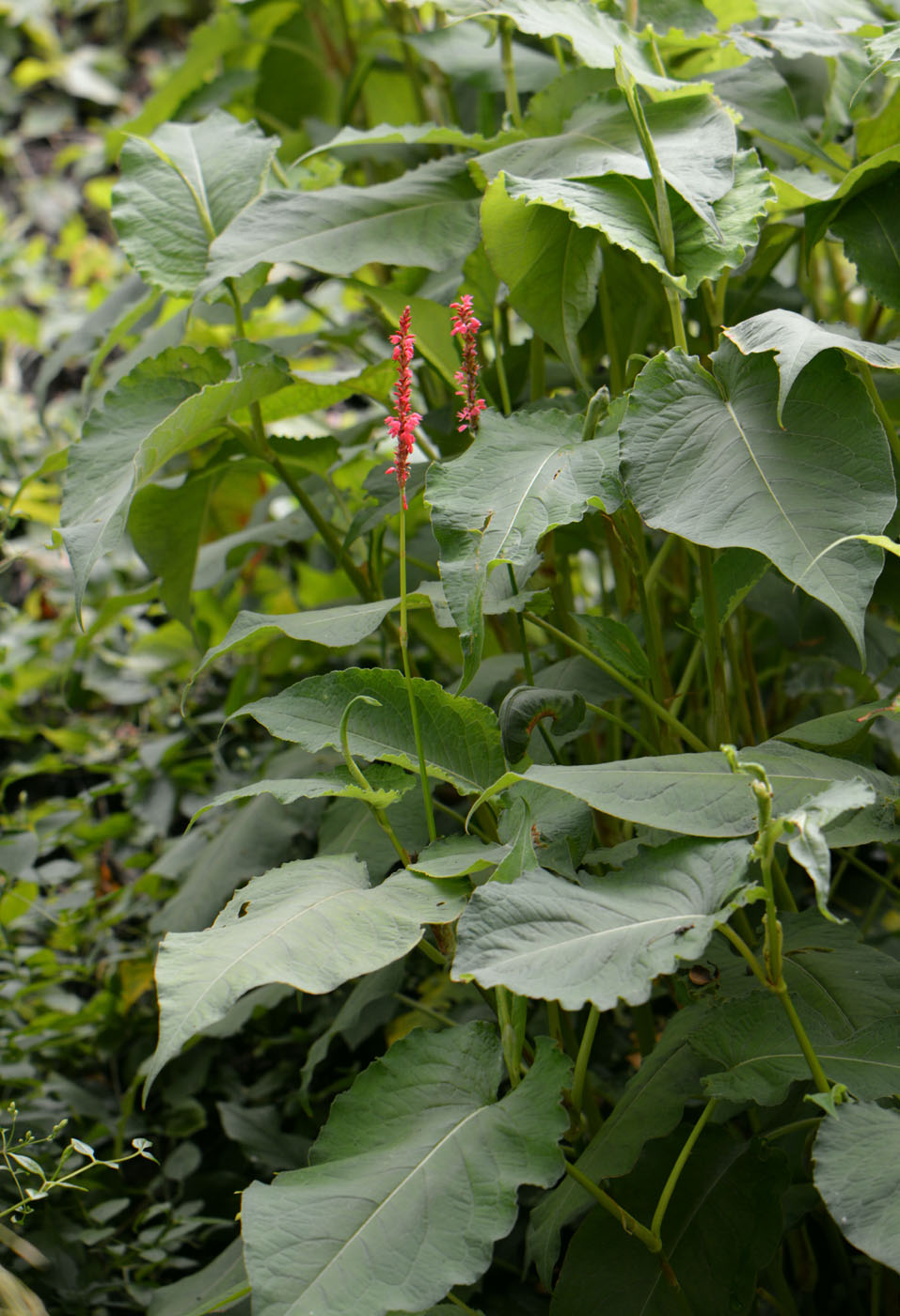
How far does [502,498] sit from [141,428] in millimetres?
358

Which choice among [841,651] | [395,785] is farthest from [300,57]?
[395,785]

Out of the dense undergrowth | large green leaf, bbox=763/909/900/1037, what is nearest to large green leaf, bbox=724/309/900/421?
the dense undergrowth

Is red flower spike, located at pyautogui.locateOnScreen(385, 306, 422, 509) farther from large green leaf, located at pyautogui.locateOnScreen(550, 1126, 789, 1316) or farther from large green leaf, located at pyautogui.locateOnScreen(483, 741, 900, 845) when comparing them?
large green leaf, located at pyautogui.locateOnScreen(550, 1126, 789, 1316)

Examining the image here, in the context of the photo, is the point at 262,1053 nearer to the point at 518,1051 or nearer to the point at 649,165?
the point at 518,1051

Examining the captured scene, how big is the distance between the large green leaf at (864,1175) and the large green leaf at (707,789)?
141 millimetres

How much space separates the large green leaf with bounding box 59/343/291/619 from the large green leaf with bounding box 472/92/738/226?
0.83 ft

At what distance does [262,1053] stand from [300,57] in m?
1.35

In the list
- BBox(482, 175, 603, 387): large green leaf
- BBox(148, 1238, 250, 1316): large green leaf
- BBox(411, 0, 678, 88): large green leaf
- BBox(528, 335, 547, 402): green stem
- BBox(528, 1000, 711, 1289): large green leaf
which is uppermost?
BBox(411, 0, 678, 88): large green leaf

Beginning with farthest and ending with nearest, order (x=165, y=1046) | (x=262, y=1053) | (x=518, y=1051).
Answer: (x=262, y=1053) → (x=518, y=1051) → (x=165, y=1046)

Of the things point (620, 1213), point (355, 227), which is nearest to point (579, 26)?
point (355, 227)

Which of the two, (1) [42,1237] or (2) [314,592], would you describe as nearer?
(1) [42,1237]

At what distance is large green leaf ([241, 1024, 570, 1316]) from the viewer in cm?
49

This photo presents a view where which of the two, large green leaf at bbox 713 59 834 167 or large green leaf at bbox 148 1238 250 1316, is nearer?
large green leaf at bbox 148 1238 250 1316

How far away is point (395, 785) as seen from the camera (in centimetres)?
70
